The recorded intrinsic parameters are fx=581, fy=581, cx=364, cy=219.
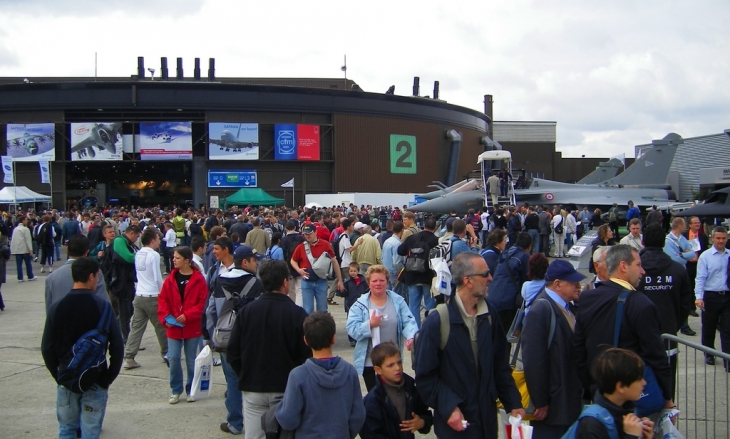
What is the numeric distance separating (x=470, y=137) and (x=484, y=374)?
2053 inches

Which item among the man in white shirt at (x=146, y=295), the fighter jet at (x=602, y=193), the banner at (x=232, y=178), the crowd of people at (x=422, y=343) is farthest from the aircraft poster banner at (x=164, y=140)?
the crowd of people at (x=422, y=343)

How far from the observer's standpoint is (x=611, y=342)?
152 inches

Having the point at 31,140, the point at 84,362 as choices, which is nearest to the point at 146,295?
the point at 84,362

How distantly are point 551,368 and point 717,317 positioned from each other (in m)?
4.79

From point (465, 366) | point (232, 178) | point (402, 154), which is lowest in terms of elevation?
point (465, 366)

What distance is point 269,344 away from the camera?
4.28m

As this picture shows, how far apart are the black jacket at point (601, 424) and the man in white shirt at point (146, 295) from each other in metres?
5.60

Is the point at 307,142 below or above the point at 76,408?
above

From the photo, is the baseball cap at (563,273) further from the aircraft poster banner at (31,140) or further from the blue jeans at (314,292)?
the aircraft poster banner at (31,140)

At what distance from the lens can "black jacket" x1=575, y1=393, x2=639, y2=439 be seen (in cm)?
292

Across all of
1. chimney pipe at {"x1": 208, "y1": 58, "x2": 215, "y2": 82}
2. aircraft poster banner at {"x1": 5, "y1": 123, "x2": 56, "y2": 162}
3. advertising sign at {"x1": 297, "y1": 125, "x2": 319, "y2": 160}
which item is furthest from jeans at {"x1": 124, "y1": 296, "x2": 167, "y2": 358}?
chimney pipe at {"x1": 208, "y1": 58, "x2": 215, "y2": 82}

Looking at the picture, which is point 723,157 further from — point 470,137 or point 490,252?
point 490,252

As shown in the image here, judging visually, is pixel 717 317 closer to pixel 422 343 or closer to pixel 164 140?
pixel 422 343

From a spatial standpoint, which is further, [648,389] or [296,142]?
[296,142]
